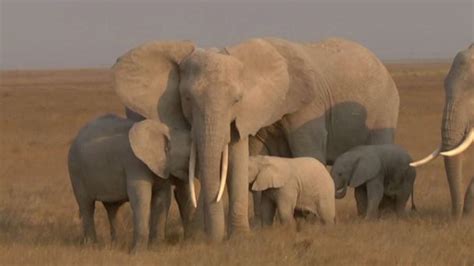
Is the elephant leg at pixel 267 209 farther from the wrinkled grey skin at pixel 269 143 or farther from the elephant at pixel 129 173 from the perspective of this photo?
the elephant at pixel 129 173

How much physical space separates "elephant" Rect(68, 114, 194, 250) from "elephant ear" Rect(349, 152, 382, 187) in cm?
217

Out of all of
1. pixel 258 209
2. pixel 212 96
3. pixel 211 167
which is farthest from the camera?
pixel 258 209

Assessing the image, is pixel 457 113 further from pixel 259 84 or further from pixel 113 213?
pixel 113 213

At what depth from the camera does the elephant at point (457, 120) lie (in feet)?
37.4

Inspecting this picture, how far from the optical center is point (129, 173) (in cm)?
1009

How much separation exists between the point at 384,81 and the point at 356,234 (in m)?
3.59

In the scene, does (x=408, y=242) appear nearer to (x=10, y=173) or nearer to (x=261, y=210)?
(x=261, y=210)

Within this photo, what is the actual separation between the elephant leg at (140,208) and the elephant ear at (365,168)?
306 cm

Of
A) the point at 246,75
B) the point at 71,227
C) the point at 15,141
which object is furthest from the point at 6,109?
the point at 246,75

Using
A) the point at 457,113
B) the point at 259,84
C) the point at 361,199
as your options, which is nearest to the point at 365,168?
the point at 361,199

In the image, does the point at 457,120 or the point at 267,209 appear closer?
the point at 267,209

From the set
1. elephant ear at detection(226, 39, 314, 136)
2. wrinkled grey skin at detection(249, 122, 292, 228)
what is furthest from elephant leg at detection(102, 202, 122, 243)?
elephant ear at detection(226, 39, 314, 136)

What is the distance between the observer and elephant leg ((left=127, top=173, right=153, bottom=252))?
390 inches

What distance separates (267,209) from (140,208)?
5.57ft
